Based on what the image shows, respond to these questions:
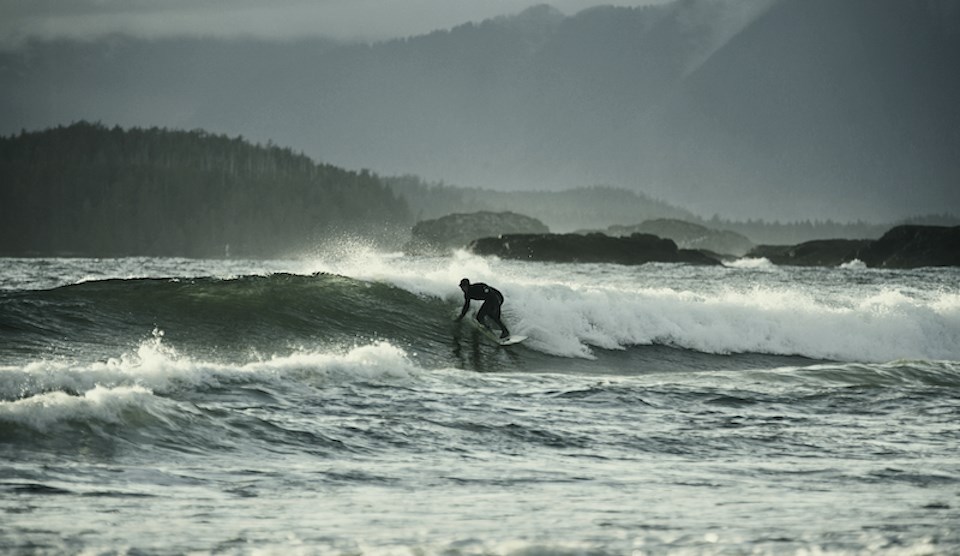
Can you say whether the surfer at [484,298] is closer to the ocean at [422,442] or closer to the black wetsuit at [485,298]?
the black wetsuit at [485,298]

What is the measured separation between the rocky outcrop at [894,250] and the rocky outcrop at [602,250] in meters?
12.7

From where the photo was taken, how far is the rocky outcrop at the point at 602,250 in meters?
98.1

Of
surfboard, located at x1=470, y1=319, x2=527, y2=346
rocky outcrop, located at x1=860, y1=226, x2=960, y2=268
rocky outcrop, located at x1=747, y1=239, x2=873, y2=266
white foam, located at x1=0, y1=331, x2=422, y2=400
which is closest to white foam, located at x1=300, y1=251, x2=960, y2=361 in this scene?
surfboard, located at x1=470, y1=319, x2=527, y2=346

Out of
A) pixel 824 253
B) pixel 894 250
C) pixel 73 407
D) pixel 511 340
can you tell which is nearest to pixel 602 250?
pixel 824 253

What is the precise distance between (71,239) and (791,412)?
616 feet

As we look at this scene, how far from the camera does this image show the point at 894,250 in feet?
296

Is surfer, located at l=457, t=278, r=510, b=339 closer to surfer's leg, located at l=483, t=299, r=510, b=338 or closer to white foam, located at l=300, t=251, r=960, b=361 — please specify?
surfer's leg, located at l=483, t=299, r=510, b=338

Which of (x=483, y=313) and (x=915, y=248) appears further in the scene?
(x=915, y=248)

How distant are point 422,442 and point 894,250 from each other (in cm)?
8734

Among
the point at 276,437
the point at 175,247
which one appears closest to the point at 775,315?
the point at 276,437

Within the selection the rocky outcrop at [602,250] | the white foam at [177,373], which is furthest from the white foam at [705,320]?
the rocky outcrop at [602,250]

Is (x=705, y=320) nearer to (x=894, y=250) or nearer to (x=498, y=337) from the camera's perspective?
(x=498, y=337)

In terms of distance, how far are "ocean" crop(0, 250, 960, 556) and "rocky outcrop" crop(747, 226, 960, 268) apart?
218ft

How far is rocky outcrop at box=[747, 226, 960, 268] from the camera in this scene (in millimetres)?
84312
